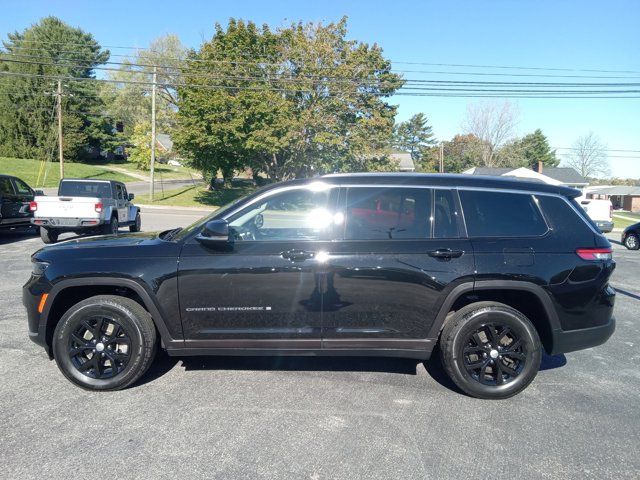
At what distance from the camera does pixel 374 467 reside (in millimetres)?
2791

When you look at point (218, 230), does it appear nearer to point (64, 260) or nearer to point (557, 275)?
point (64, 260)

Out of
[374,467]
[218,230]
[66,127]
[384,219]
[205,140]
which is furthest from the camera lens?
[66,127]

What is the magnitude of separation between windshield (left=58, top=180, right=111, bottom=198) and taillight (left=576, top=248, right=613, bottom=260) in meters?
12.9

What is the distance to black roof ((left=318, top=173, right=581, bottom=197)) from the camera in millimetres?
3881

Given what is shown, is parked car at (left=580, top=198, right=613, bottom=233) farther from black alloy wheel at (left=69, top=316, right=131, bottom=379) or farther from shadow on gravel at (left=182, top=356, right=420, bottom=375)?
black alloy wheel at (left=69, top=316, right=131, bottom=379)

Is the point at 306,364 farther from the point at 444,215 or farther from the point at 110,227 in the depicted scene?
the point at 110,227

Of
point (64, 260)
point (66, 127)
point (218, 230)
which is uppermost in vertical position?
point (66, 127)

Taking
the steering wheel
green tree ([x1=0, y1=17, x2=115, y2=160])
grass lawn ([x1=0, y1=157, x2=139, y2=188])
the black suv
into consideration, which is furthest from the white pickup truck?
green tree ([x1=0, y1=17, x2=115, y2=160])

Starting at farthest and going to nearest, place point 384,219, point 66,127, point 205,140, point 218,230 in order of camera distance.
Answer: point 66,127, point 205,140, point 384,219, point 218,230

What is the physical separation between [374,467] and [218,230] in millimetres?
2026

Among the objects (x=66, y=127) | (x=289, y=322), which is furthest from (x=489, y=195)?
(x=66, y=127)

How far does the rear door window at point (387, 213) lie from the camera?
3.73m

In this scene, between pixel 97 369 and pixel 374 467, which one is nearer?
pixel 374 467

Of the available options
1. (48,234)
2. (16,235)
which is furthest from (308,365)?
(16,235)
